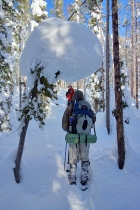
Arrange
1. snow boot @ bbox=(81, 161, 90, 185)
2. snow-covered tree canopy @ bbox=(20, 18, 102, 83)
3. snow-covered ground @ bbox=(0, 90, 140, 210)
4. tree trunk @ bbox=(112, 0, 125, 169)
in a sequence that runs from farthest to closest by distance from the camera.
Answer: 1. tree trunk @ bbox=(112, 0, 125, 169)
2. snow boot @ bbox=(81, 161, 90, 185)
3. snow-covered tree canopy @ bbox=(20, 18, 102, 83)
4. snow-covered ground @ bbox=(0, 90, 140, 210)

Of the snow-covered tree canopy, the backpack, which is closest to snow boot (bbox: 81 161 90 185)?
the backpack

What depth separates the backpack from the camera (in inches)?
195

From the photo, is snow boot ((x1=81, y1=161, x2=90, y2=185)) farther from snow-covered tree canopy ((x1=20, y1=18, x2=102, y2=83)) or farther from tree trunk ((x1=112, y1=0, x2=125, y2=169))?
snow-covered tree canopy ((x1=20, y1=18, x2=102, y2=83))

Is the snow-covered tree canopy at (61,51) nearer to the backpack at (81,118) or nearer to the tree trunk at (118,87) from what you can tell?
the backpack at (81,118)

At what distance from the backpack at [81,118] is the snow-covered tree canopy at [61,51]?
0.83 metres

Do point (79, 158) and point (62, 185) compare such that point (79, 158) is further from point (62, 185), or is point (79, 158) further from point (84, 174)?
point (62, 185)

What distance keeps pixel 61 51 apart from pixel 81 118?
1889 mm

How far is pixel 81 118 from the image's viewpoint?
4934 mm

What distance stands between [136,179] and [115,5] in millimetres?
5640

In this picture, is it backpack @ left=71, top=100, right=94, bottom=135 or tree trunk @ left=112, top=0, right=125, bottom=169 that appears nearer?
backpack @ left=71, top=100, right=94, bottom=135

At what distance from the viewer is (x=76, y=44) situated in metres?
5.00


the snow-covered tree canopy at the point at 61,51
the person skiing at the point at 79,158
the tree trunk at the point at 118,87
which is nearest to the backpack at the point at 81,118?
the person skiing at the point at 79,158

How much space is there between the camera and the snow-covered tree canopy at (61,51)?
15.8 feet

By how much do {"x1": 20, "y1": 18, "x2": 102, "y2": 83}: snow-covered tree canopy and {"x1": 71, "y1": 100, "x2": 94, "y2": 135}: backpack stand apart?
2.72ft
